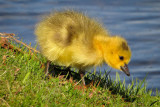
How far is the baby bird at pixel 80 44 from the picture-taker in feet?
15.2

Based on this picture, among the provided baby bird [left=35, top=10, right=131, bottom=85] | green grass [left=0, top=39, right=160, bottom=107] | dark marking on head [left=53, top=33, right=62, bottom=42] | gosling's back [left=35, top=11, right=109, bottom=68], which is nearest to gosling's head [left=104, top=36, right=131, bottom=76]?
baby bird [left=35, top=10, right=131, bottom=85]

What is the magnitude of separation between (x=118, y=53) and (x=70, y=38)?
25.9 inches

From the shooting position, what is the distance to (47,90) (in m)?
4.38

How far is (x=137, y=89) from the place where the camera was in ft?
17.6

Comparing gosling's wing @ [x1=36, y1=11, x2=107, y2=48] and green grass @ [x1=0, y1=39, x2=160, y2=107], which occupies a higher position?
gosling's wing @ [x1=36, y1=11, x2=107, y2=48]

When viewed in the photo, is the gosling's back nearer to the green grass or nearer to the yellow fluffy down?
the yellow fluffy down

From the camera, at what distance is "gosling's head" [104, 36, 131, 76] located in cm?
457

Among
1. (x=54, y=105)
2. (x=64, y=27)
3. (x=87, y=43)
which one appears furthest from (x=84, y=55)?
(x=54, y=105)

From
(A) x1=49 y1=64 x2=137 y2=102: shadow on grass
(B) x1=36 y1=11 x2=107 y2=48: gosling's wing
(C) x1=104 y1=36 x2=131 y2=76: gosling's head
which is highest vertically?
(B) x1=36 y1=11 x2=107 y2=48: gosling's wing

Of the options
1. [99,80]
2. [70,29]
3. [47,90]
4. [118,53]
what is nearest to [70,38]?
[70,29]

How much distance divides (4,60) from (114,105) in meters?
1.54

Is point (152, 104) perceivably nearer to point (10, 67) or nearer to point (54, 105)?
point (54, 105)

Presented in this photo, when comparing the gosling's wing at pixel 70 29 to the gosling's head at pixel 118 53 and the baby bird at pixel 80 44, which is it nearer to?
the baby bird at pixel 80 44

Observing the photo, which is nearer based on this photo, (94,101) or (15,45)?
(94,101)
